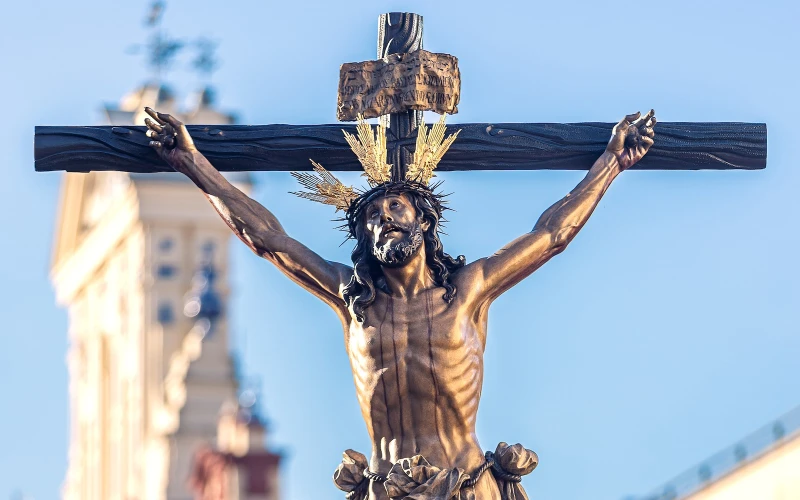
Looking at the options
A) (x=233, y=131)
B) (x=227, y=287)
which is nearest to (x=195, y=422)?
(x=227, y=287)

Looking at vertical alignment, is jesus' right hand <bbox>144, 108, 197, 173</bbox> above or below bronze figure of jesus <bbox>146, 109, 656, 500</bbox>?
above

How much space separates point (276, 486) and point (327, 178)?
73137 millimetres

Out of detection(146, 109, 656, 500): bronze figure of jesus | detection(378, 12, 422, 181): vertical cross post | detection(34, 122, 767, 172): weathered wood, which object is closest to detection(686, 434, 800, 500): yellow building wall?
detection(34, 122, 767, 172): weathered wood

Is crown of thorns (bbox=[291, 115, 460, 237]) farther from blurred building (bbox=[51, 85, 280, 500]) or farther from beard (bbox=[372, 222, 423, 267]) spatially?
blurred building (bbox=[51, 85, 280, 500])

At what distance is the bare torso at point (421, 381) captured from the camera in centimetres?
1356

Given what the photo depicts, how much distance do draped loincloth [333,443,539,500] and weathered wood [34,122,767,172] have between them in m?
1.54

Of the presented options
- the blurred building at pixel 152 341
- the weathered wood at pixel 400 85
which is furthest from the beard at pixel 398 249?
the blurred building at pixel 152 341

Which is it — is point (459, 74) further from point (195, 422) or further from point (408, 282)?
point (195, 422)

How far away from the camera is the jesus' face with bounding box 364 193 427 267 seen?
44.7 feet

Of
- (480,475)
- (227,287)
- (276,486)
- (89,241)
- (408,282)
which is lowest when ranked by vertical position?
(480,475)

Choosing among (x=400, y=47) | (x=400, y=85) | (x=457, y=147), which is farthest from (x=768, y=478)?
(x=400, y=85)

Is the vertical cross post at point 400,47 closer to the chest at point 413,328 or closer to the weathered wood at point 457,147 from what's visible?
the weathered wood at point 457,147

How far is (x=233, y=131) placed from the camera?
573 inches

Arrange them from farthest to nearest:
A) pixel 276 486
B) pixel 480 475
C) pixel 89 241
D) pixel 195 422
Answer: pixel 89 241 → pixel 195 422 → pixel 276 486 → pixel 480 475
